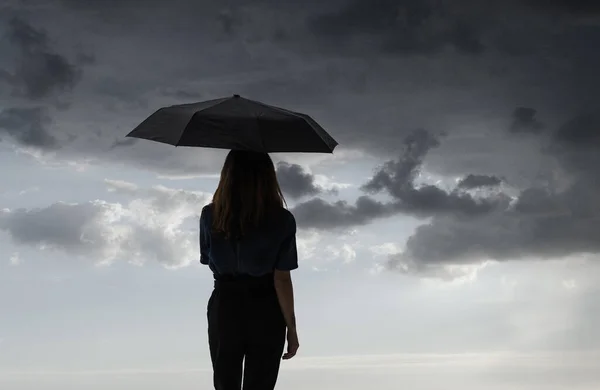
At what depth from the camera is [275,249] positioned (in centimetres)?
725

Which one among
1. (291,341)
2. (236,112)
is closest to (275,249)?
(291,341)

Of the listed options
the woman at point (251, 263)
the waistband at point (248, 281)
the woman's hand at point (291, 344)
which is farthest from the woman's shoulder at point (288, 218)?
the woman's hand at point (291, 344)

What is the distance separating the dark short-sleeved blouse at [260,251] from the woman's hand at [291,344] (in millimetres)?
529

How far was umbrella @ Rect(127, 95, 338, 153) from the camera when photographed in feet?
24.2

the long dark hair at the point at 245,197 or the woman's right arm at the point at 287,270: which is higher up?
the long dark hair at the point at 245,197

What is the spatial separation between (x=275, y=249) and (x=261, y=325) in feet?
1.99

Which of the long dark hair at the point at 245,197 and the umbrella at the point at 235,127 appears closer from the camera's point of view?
the long dark hair at the point at 245,197

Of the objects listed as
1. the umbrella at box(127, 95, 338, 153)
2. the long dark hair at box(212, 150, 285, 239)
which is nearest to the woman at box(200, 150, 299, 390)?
the long dark hair at box(212, 150, 285, 239)

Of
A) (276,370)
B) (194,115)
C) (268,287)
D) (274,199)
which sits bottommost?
(276,370)

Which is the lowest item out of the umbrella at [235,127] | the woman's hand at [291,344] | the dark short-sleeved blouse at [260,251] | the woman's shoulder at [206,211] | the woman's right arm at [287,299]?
the woman's hand at [291,344]

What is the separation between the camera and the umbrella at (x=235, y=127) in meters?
7.37

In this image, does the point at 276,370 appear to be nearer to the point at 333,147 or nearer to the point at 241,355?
the point at 241,355

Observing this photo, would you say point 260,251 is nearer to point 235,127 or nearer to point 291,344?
point 291,344

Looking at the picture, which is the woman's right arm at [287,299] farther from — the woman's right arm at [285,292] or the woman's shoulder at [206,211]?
the woman's shoulder at [206,211]
